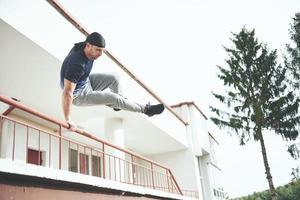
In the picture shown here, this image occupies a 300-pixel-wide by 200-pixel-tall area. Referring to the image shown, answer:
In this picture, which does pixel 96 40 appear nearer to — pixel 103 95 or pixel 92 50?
pixel 92 50

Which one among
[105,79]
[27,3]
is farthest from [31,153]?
[105,79]

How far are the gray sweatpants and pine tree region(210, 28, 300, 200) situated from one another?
16.6 meters

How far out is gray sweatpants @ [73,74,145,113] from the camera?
13.5 feet

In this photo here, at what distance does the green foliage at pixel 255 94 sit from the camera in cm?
2009

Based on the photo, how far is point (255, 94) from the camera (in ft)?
68.8

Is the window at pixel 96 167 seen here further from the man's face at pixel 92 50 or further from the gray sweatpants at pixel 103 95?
the man's face at pixel 92 50

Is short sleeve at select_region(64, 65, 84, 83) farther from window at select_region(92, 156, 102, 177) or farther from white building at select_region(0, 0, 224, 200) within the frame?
window at select_region(92, 156, 102, 177)

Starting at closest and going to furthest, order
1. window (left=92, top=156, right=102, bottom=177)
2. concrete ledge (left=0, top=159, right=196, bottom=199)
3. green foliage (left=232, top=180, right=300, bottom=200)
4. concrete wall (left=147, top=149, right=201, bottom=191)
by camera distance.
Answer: concrete ledge (left=0, top=159, right=196, bottom=199) < window (left=92, top=156, right=102, bottom=177) < concrete wall (left=147, top=149, right=201, bottom=191) < green foliage (left=232, top=180, right=300, bottom=200)

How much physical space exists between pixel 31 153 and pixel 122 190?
5.62m

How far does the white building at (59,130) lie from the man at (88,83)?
2.49 ft

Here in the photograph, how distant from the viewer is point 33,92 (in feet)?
31.5

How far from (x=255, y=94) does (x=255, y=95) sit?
0.23ft

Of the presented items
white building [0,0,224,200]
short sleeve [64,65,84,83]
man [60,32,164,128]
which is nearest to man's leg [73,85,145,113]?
man [60,32,164,128]

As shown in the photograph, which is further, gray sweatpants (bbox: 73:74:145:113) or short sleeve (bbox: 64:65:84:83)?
gray sweatpants (bbox: 73:74:145:113)
